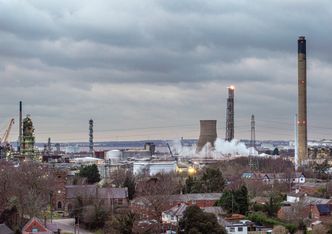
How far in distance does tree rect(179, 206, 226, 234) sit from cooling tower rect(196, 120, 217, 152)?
181 feet

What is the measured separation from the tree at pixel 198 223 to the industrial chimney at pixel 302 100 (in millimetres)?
49555

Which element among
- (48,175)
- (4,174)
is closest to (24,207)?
(4,174)

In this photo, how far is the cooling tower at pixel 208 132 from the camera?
78562 millimetres

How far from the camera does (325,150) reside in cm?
9656

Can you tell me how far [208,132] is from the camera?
80125 mm

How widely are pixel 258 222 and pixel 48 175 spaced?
1892 centimetres

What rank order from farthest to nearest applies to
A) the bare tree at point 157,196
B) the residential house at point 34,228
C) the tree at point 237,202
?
the tree at point 237,202 < the bare tree at point 157,196 < the residential house at point 34,228

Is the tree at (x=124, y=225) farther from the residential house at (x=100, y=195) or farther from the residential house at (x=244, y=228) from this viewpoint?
the residential house at (x=100, y=195)

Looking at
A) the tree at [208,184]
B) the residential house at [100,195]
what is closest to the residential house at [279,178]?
the tree at [208,184]

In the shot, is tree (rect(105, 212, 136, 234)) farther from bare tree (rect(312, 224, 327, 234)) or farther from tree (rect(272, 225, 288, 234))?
bare tree (rect(312, 224, 327, 234))

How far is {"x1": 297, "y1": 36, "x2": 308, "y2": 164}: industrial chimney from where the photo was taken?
6962cm

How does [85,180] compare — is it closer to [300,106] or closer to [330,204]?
[330,204]

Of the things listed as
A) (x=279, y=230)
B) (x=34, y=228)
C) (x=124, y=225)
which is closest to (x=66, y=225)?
(x=34, y=228)

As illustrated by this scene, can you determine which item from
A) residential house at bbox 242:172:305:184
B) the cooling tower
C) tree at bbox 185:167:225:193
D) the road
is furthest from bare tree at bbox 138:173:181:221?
the cooling tower
